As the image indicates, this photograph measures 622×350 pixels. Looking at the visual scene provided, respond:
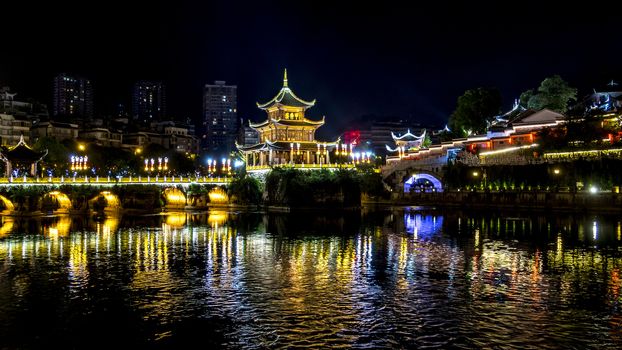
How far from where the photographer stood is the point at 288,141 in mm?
79562

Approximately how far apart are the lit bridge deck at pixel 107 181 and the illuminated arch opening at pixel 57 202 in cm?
390

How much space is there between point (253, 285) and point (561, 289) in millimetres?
12082

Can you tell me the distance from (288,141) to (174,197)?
21.0 m

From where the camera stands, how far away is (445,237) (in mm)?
40719

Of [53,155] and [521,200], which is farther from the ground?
[53,155]

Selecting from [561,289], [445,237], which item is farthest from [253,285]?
[445,237]

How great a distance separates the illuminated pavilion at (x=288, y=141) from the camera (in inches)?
3068

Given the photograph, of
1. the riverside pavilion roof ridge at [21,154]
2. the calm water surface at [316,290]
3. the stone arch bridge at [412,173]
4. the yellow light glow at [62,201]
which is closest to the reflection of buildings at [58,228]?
the calm water surface at [316,290]

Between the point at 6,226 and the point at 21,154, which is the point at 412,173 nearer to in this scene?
the point at 21,154

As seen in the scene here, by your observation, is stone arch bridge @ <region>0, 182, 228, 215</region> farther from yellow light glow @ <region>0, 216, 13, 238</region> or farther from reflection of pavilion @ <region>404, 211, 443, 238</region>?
reflection of pavilion @ <region>404, 211, 443, 238</region>

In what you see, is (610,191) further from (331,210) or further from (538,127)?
(331,210)

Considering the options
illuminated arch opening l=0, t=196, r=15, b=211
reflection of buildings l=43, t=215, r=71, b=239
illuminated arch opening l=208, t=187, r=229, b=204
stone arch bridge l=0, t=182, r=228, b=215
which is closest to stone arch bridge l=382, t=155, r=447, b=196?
illuminated arch opening l=208, t=187, r=229, b=204

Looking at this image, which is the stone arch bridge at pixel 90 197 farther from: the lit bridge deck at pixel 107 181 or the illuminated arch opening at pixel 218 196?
the illuminated arch opening at pixel 218 196

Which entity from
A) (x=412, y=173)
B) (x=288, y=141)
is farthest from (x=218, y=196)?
(x=412, y=173)
